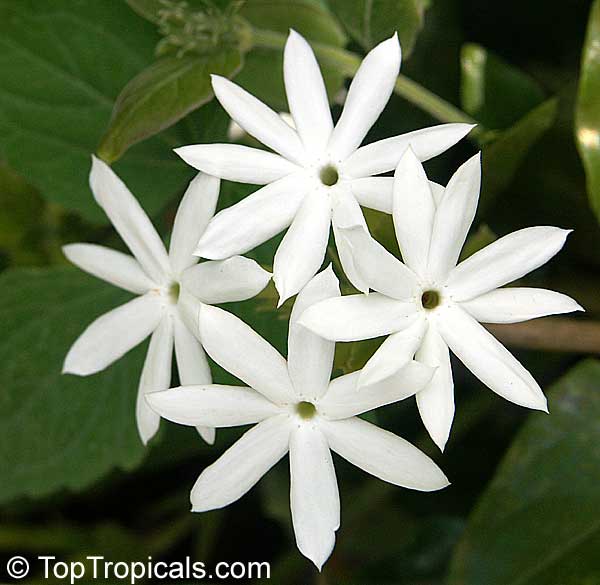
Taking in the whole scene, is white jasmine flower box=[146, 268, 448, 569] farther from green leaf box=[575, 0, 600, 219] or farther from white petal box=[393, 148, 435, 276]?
green leaf box=[575, 0, 600, 219]

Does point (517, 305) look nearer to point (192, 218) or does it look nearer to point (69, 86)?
point (192, 218)

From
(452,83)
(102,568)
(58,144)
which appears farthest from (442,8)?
(102,568)

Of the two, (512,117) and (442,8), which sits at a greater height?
(442,8)

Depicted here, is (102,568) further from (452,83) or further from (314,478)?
(452,83)
